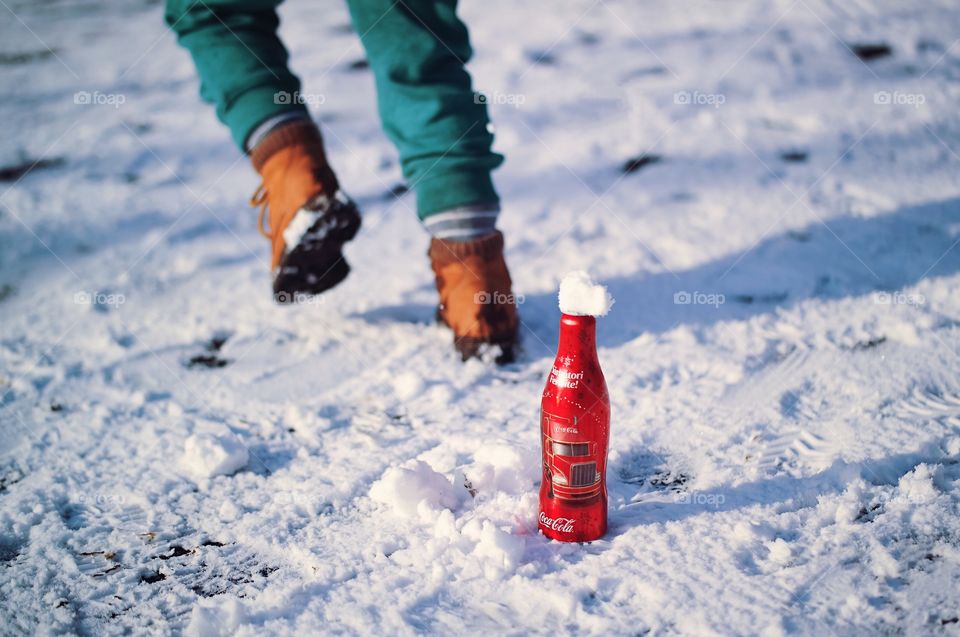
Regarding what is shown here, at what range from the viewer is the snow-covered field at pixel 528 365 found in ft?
4.19

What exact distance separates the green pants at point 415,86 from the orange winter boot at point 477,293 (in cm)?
12

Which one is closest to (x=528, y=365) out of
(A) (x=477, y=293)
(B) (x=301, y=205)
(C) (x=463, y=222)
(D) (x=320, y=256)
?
(A) (x=477, y=293)

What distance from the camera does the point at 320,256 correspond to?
2111 millimetres

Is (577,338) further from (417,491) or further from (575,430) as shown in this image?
(417,491)

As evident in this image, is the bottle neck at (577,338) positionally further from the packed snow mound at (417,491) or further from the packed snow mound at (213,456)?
the packed snow mound at (213,456)

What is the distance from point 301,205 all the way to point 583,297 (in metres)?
1.08

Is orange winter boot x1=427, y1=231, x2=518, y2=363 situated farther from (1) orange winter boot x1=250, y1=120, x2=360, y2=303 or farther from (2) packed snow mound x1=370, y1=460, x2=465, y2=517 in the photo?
(2) packed snow mound x1=370, y1=460, x2=465, y2=517

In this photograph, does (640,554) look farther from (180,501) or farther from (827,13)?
(827,13)

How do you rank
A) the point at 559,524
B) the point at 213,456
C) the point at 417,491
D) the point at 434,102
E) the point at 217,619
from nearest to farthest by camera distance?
the point at 217,619, the point at 559,524, the point at 417,491, the point at 213,456, the point at 434,102

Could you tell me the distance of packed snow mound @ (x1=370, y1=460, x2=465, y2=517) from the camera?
1.45m

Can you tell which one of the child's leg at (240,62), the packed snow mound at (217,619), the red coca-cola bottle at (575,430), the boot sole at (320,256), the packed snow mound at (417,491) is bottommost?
the packed snow mound at (217,619)

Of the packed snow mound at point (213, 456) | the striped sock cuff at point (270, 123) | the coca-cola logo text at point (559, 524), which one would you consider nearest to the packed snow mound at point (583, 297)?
the coca-cola logo text at point (559, 524)

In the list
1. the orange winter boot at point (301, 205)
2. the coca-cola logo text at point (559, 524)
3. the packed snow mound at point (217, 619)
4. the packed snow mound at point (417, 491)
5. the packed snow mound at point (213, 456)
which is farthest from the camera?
the orange winter boot at point (301, 205)

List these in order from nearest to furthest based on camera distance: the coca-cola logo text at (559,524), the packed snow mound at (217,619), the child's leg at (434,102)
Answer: the packed snow mound at (217,619)
the coca-cola logo text at (559,524)
the child's leg at (434,102)
